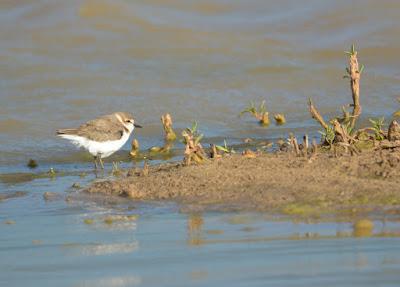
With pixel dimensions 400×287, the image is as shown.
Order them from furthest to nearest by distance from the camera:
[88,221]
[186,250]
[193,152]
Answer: [193,152] < [88,221] < [186,250]

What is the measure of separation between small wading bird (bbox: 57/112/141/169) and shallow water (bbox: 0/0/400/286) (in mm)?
228

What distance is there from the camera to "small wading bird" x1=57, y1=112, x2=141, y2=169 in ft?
37.0

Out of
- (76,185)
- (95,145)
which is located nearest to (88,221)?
(76,185)

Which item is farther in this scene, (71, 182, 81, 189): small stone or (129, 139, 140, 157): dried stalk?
(129, 139, 140, 157): dried stalk

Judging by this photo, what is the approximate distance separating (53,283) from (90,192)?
3.05m

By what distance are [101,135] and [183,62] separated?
10.8 ft

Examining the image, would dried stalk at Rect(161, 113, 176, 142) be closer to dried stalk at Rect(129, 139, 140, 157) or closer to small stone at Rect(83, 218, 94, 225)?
dried stalk at Rect(129, 139, 140, 157)

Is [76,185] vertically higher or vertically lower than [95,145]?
lower

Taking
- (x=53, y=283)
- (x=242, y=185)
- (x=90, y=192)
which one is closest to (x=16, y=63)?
(x=90, y=192)

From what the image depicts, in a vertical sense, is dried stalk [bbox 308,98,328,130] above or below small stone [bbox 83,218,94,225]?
above

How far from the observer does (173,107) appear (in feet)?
42.2

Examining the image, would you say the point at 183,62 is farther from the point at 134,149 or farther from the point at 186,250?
the point at 186,250

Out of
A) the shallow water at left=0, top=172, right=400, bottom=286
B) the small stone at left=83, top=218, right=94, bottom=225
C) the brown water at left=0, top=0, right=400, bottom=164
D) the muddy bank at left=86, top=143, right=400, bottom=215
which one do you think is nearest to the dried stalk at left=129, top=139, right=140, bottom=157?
the brown water at left=0, top=0, right=400, bottom=164

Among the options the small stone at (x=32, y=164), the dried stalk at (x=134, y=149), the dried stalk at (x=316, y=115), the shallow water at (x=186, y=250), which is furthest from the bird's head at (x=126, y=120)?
the shallow water at (x=186, y=250)
